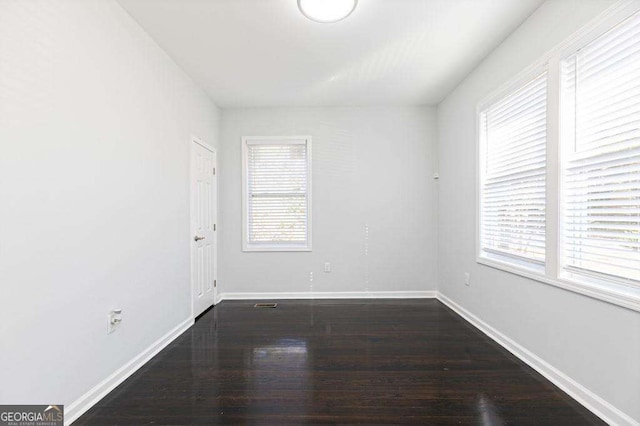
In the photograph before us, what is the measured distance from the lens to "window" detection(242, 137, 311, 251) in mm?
4078

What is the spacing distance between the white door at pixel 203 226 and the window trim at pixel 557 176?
10.2 feet

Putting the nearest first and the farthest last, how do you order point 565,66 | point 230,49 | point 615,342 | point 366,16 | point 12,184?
point 12,184, point 615,342, point 565,66, point 366,16, point 230,49

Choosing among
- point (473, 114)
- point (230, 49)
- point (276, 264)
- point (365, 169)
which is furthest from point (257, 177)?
point (473, 114)

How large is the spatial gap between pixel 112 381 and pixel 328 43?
10.1 feet

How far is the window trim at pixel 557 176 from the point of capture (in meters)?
1.60

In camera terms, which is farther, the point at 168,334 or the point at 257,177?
the point at 257,177

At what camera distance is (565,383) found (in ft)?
6.33

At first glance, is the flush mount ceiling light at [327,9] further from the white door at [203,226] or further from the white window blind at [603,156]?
the white door at [203,226]

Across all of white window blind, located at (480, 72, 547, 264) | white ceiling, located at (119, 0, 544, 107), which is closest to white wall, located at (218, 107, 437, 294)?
white ceiling, located at (119, 0, 544, 107)

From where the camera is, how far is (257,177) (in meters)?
4.12

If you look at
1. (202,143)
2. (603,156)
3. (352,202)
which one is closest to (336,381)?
(603,156)

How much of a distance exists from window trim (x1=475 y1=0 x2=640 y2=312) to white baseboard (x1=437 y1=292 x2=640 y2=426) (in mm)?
591

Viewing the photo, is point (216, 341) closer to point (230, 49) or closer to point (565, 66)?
point (230, 49)

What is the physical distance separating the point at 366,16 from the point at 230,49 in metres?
1.23
